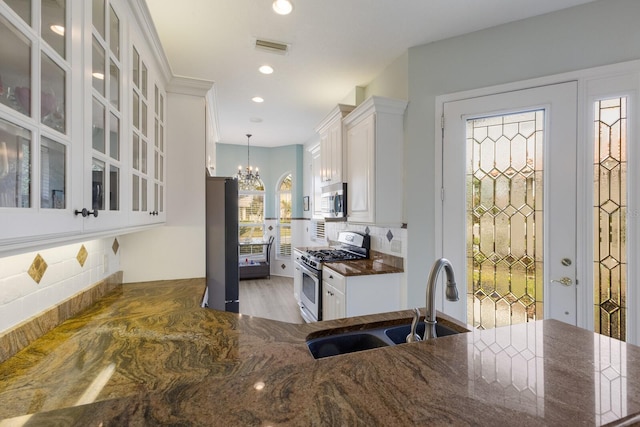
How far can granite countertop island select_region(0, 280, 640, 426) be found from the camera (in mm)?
538

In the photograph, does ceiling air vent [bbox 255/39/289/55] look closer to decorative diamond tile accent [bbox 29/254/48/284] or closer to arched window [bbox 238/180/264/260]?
decorative diamond tile accent [bbox 29/254/48/284]

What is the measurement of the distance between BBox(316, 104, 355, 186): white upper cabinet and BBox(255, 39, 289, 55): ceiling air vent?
2.67 feet

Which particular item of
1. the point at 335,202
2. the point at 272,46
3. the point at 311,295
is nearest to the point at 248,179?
the point at 335,202

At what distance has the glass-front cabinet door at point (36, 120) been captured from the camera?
66 cm

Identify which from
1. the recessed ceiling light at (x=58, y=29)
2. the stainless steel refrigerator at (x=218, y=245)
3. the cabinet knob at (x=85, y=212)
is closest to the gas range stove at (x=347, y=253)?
the stainless steel refrigerator at (x=218, y=245)

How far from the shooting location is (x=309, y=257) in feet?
11.1

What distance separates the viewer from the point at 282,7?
2043mm

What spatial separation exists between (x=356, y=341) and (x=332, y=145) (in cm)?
253

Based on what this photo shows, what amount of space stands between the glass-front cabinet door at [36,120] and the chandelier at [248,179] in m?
4.76

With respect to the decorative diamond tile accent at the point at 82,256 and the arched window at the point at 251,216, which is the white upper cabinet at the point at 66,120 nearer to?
the decorative diamond tile accent at the point at 82,256

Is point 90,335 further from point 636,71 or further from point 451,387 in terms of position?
point 636,71

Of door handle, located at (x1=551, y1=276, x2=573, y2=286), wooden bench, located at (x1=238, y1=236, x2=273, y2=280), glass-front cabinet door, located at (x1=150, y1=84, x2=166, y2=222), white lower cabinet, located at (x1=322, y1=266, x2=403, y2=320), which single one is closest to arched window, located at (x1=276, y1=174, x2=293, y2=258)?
wooden bench, located at (x1=238, y1=236, x2=273, y2=280)

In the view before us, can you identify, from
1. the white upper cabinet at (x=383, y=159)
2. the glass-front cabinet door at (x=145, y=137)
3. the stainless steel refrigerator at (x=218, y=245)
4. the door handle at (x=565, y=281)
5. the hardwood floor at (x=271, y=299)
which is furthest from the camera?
the hardwood floor at (x=271, y=299)

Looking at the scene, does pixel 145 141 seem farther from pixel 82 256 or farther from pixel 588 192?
pixel 588 192
